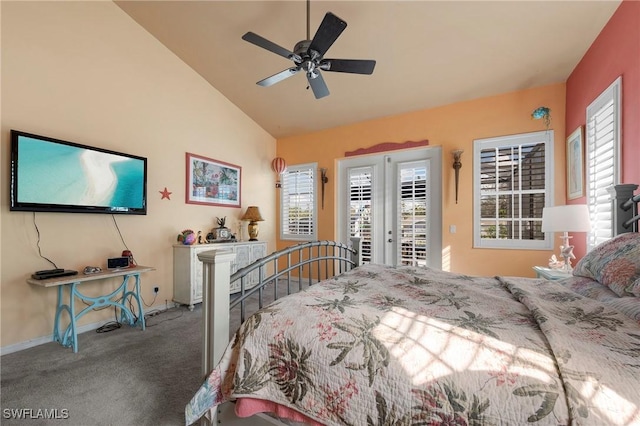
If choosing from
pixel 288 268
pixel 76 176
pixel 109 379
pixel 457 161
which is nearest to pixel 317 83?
pixel 288 268

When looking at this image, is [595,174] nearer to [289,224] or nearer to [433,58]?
[433,58]

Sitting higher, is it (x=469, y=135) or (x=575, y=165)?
(x=469, y=135)

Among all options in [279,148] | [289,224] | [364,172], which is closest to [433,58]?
[364,172]

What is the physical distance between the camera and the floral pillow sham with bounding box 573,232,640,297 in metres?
1.19

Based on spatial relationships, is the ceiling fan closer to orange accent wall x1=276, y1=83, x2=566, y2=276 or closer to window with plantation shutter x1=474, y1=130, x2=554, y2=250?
orange accent wall x1=276, y1=83, x2=566, y2=276

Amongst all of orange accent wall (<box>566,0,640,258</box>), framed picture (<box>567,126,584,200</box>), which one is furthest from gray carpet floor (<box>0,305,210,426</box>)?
framed picture (<box>567,126,584,200</box>)

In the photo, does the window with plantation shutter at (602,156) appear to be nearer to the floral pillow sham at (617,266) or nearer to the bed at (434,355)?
the floral pillow sham at (617,266)

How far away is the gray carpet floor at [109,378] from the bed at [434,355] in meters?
0.73

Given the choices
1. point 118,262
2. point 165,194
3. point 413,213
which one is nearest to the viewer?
point 118,262

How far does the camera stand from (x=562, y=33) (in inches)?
100.0

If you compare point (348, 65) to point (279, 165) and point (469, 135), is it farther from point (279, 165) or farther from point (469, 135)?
point (279, 165)
